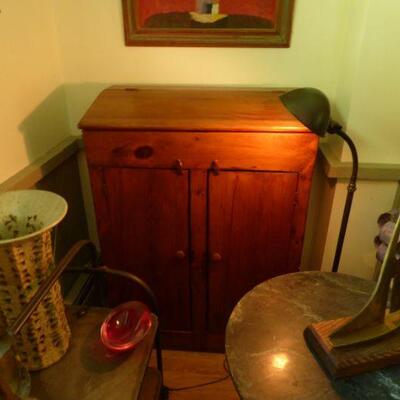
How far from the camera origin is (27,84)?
135cm

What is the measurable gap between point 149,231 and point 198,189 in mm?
268

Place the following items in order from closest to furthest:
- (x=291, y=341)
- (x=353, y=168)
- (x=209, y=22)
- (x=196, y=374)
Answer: (x=291, y=341)
(x=353, y=168)
(x=209, y=22)
(x=196, y=374)

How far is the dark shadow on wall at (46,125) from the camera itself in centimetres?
139

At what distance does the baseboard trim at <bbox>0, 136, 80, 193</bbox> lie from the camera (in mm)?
1252

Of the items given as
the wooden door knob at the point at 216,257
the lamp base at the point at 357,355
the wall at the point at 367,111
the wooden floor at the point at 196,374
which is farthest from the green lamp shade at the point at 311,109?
the wooden floor at the point at 196,374

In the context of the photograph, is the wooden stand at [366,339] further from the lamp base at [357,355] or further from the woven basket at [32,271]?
the woven basket at [32,271]

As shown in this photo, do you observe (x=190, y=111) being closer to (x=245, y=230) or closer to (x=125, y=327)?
(x=245, y=230)

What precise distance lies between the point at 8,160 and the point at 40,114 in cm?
27

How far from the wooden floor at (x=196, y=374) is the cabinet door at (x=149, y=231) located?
227 mm

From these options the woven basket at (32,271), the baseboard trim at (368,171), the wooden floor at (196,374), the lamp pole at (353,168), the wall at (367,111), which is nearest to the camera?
the woven basket at (32,271)

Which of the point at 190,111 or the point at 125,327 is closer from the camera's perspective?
the point at 125,327

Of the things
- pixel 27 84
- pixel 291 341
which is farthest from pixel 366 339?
pixel 27 84

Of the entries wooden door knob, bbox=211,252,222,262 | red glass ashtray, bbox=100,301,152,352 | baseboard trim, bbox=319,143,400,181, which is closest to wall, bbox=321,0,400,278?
baseboard trim, bbox=319,143,400,181

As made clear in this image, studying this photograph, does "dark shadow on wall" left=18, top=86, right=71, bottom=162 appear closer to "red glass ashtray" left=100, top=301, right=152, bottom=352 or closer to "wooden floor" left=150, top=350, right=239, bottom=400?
"red glass ashtray" left=100, top=301, right=152, bottom=352
